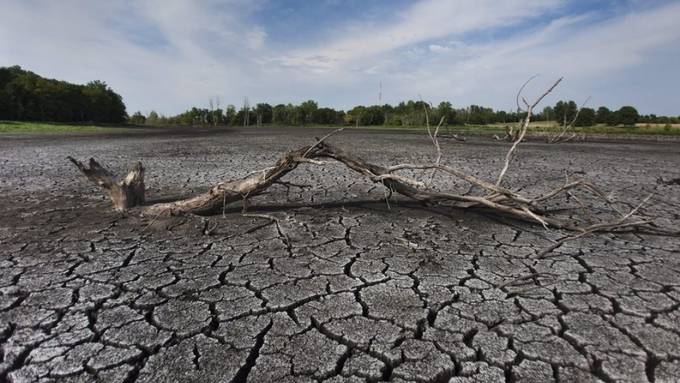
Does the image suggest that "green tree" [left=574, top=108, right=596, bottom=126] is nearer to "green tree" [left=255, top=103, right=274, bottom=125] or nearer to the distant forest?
the distant forest

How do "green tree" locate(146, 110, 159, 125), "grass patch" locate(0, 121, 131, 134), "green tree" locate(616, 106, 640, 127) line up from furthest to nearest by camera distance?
1. "green tree" locate(146, 110, 159, 125)
2. "green tree" locate(616, 106, 640, 127)
3. "grass patch" locate(0, 121, 131, 134)

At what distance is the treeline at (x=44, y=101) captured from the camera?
39312 millimetres

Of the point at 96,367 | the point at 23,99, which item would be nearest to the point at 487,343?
the point at 96,367

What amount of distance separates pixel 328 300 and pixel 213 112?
83577 mm

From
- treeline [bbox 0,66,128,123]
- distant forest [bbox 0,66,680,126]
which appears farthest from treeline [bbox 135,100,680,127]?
treeline [bbox 0,66,128,123]

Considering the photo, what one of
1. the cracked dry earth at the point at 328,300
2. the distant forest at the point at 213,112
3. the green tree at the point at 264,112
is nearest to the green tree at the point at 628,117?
the distant forest at the point at 213,112

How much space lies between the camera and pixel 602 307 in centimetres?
250

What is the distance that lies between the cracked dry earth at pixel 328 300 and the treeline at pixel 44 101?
45904 mm

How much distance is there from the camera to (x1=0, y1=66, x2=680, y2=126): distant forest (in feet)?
127

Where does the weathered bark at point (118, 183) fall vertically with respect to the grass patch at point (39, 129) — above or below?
below

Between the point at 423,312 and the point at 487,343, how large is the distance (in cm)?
44

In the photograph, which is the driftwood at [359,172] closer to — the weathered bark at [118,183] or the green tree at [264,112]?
the weathered bark at [118,183]

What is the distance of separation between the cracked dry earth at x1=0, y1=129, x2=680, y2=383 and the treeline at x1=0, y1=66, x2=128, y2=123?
45904 mm

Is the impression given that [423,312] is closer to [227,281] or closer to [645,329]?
[645,329]
